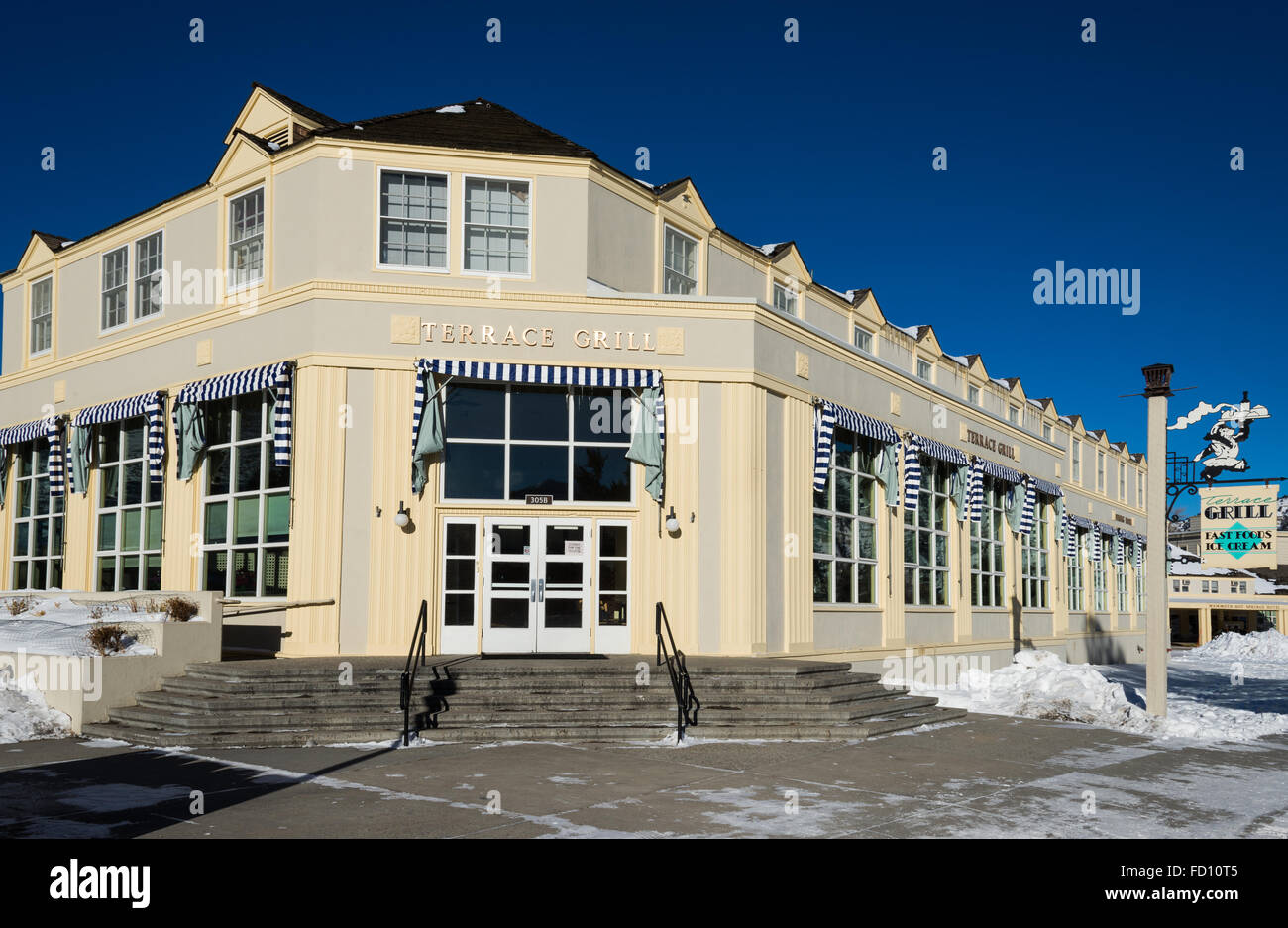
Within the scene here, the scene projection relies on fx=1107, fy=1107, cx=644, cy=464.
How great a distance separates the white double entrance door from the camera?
16547 mm

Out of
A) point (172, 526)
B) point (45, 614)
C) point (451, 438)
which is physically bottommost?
point (45, 614)

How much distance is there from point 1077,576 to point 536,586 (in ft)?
86.5

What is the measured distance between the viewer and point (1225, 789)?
34.5 feet

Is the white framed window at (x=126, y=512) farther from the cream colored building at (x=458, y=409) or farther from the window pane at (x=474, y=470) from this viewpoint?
the window pane at (x=474, y=470)

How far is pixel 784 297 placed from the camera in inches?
977

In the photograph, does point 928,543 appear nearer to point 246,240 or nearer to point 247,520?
point 247,520

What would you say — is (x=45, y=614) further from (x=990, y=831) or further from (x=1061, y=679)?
(x=1061, y=679)

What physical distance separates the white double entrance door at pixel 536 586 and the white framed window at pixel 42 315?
1232 cm

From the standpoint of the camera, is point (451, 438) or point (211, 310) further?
point (211, 310)

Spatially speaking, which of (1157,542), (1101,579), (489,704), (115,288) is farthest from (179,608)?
(1101,579)
